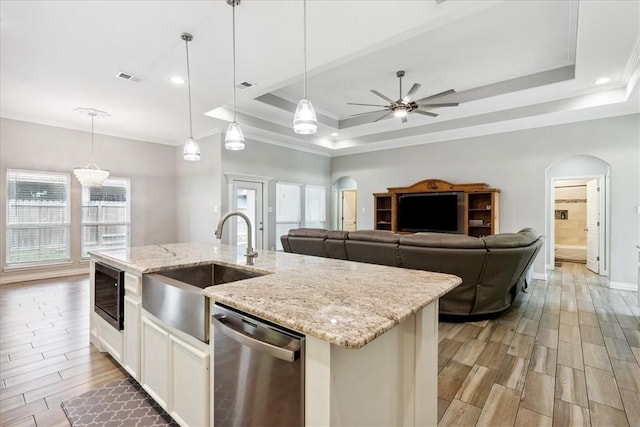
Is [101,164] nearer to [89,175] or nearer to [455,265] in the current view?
[89,175]

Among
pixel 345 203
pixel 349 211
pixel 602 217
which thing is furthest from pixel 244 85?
pixel 602 217

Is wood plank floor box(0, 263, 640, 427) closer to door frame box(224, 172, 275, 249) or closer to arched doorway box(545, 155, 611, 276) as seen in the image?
arched doorway box(545, 155, 611, 276)

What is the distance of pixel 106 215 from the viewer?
6.07 metres

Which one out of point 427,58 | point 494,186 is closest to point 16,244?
point 427,58

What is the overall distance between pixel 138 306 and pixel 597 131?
A: 686 centimetres

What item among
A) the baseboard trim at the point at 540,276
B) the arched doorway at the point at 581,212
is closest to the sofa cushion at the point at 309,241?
the baseboard trim at the point at 540,276

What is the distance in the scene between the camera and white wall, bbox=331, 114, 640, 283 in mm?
4742

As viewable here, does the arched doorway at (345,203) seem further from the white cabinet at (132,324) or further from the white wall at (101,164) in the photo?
the white cabinet at (132,324)

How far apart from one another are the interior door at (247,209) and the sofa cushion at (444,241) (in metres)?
3.61

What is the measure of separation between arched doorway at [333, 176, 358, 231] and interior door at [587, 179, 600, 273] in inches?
198

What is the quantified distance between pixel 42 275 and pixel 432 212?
7.55 metres

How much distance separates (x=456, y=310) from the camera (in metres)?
3.36

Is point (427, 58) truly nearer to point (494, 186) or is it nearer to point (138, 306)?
point (494, 186)

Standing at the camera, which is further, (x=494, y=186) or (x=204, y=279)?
(x=494, y=186)
